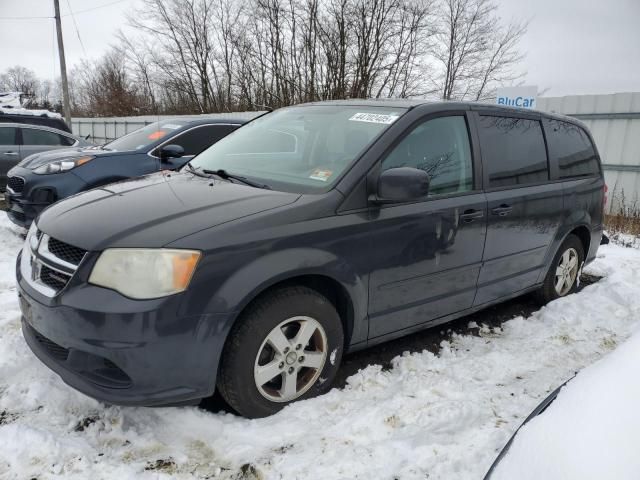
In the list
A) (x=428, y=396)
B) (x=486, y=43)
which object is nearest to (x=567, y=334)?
(x=428, y=396)

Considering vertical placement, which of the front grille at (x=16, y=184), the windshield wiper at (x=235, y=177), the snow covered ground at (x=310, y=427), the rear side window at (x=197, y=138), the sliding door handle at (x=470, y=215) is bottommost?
the snow covered ground at (x=310, y=427)

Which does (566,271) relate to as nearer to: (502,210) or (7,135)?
(502,210)

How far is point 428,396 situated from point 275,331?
999 mm

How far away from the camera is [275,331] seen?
2.38 meters

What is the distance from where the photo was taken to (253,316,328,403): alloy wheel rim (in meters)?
2.40

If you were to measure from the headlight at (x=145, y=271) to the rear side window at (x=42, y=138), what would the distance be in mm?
8591

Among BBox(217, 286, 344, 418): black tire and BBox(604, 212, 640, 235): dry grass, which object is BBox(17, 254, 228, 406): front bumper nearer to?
BBox(217, 286, 344, 418): black tire

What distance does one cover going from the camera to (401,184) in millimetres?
2520

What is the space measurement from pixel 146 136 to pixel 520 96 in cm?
765

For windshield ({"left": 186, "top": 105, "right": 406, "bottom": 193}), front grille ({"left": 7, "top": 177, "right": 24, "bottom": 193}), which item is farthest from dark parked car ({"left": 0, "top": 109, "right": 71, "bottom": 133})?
windshield ({"left": 186, "top": 105, "right": 406, "bottom": 193})

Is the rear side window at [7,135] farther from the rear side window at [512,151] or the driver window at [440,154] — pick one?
the rear side window at [512,151]

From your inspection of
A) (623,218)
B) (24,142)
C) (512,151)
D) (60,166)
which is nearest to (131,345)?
(512,151)

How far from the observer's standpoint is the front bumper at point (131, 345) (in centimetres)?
203

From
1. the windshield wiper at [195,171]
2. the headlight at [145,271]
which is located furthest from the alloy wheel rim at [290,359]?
the windshield wiper at [195,171]
